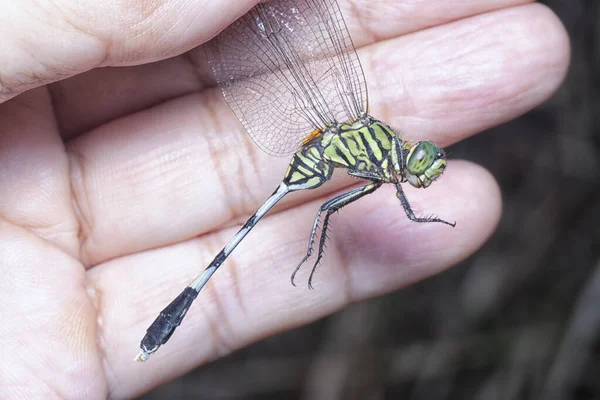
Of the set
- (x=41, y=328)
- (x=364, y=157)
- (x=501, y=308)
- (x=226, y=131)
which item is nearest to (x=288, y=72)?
(x=226, y=131)

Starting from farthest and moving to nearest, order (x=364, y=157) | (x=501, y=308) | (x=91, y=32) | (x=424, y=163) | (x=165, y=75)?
(x=501, y=308) → (x=165, y=75) → (x=364, y=157) → (x=424, y=163) → (x=91, y=32)

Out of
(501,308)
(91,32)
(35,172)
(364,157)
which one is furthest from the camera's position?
(501,308)

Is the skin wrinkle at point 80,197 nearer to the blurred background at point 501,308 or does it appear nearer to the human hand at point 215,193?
the human hand at point 215,193

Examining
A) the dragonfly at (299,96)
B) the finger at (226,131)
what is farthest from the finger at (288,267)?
the dragonfly at (299,96)

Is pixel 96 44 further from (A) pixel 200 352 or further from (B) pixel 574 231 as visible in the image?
(B) pixel 574 231

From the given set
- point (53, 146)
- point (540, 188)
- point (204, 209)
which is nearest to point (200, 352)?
point (204, 209)

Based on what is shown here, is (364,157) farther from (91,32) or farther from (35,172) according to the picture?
(35,172)

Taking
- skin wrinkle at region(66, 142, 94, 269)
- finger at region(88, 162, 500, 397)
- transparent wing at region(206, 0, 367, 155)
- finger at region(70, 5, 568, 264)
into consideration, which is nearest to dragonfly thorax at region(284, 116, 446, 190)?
transparent wing at region(206, 0, 367, 155)
